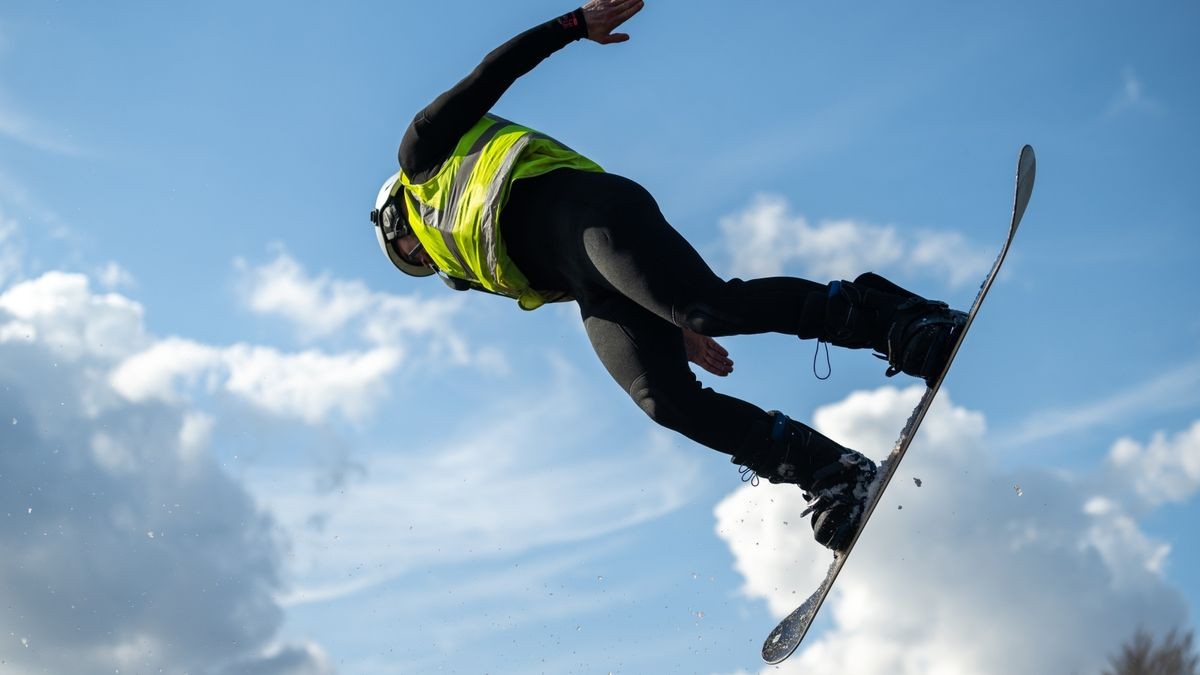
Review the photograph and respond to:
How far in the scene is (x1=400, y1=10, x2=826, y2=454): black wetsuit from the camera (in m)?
6.33

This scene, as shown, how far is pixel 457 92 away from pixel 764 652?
3518 mm

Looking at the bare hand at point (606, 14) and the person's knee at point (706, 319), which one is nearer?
the person's knee at point (706, 319)

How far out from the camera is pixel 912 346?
21.1 feet

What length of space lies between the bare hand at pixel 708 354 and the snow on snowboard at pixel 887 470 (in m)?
1.37

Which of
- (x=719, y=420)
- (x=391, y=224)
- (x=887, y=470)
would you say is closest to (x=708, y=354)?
(x=719, y=420)

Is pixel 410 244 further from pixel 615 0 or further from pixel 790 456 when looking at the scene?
pixel 790 456

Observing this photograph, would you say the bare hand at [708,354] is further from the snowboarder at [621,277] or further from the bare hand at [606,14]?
the bare hand at [606,14]

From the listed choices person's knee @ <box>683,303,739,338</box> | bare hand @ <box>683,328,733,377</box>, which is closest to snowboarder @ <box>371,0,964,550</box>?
person's knee @ <box>683,303,739,338</box>

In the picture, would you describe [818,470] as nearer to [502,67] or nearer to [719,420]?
[719,420]

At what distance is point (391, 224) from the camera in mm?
7293

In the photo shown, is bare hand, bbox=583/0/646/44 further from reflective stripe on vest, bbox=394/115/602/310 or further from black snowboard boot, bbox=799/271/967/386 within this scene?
black snowboard boot, bbox=799/271/967/386

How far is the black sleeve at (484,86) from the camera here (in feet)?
21.3

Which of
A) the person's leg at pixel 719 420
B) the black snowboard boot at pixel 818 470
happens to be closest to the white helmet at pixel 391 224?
the person's leg at pixel 719 420

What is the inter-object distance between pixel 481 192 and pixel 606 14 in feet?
3.49
